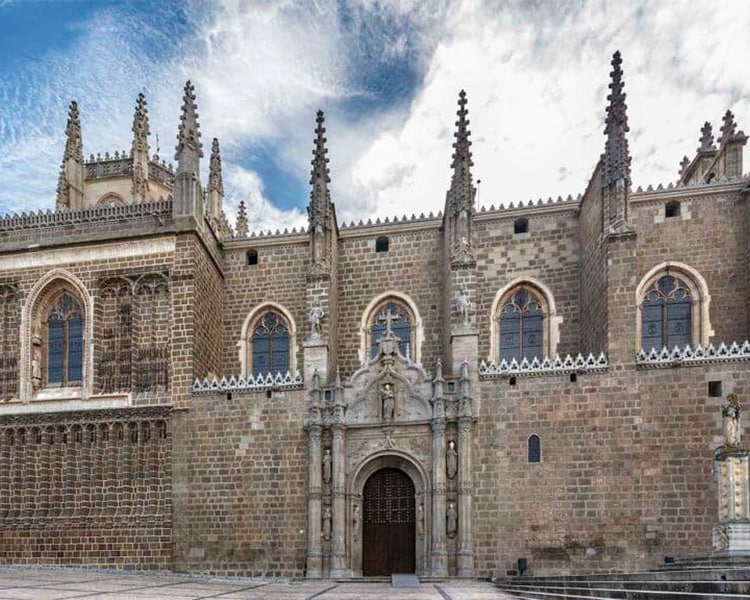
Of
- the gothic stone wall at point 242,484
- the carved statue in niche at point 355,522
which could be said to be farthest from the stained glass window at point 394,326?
the carved statue in niche at point 355,522

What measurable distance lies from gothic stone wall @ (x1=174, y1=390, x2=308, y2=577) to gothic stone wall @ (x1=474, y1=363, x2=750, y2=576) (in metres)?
5.31

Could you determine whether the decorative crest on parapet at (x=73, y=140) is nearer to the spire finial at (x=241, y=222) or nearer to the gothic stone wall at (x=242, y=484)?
the spire finial at (x=241, y=222)

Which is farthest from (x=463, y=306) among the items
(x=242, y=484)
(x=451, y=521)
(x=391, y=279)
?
A: (x=242, y=484)

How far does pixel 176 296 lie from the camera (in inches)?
825

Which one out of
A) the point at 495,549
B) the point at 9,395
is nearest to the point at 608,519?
the point at 495,549

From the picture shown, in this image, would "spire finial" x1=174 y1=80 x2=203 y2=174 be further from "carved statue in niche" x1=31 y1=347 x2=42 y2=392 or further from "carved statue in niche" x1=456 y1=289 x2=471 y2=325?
"carved statue in niche" x1=456 y1=289 x2=471 y2=325

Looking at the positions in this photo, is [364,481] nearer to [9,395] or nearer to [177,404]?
[177,404]

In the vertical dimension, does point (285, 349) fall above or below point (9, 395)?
above

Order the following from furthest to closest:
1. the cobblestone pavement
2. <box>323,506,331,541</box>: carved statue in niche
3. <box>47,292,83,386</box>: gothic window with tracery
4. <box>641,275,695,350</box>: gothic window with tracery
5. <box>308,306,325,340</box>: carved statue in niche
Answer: <box>47,292,83,386</box>: gothic window with tracery → <box>641,275,695,350</box>: gothic window with tracery → <box>308,306,325,340</box>: carved statue in niche → <box>323,506,331,541</box>: carved statue in niche → the cobblestone pavement

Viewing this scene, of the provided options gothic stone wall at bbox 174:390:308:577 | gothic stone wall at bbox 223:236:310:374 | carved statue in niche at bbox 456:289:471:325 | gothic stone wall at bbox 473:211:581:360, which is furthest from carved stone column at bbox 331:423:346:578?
gothic stone wall at bbox 473:211:581:360

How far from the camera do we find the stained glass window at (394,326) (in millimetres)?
22844

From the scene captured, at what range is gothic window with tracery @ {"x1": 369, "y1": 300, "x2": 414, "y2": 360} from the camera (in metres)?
22.8

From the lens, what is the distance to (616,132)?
1927cm

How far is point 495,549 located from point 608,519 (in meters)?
3.08
